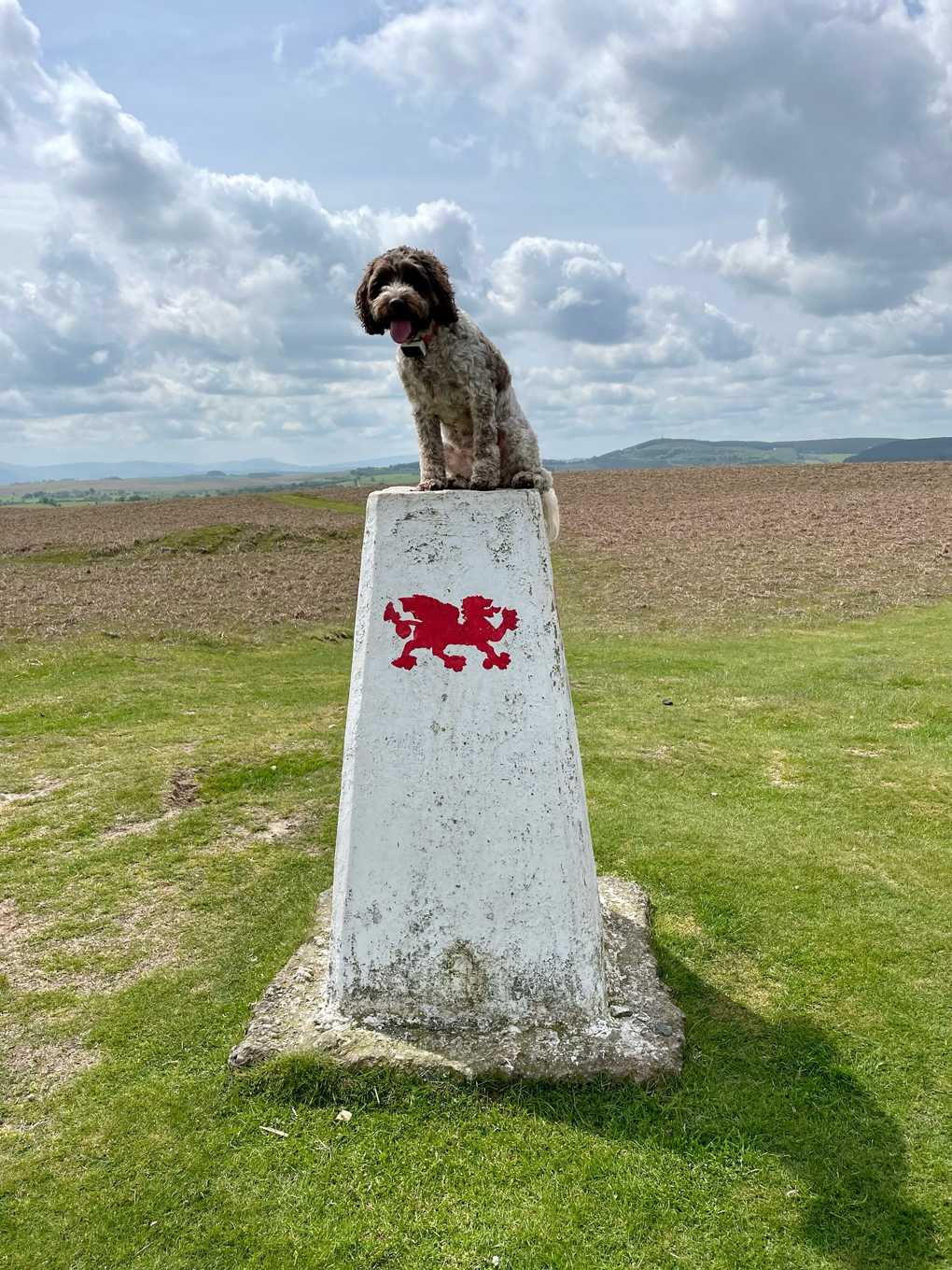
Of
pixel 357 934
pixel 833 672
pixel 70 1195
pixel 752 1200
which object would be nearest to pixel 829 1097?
pixel 752 1200

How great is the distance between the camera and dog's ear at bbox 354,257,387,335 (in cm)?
475

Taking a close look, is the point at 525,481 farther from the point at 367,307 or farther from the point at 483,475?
the point at 367,307

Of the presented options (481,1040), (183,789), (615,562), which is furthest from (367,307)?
(615,562)

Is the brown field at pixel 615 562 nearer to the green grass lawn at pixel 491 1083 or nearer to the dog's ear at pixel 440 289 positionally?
the green grass lawn at pixel 491 1083

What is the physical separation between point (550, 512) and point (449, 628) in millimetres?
1254

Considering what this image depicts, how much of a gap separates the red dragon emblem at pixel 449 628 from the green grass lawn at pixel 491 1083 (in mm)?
2585

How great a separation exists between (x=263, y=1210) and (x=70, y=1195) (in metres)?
1.08

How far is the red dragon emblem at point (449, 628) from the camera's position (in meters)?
5.18

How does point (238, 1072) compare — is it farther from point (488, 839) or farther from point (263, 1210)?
point (488, 839)

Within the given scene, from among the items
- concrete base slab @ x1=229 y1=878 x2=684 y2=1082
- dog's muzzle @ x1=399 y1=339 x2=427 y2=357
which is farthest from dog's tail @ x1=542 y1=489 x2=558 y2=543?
concrete base slab @ x1=229 y1=878 x2=684 y2=1082

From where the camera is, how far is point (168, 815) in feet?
30.1

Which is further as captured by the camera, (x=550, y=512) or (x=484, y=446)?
(x=550, y=512)

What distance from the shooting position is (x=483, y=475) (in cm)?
527

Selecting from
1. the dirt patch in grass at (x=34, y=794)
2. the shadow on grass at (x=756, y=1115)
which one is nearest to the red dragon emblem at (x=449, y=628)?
the shadow on grass at (x=756, y=1115)
